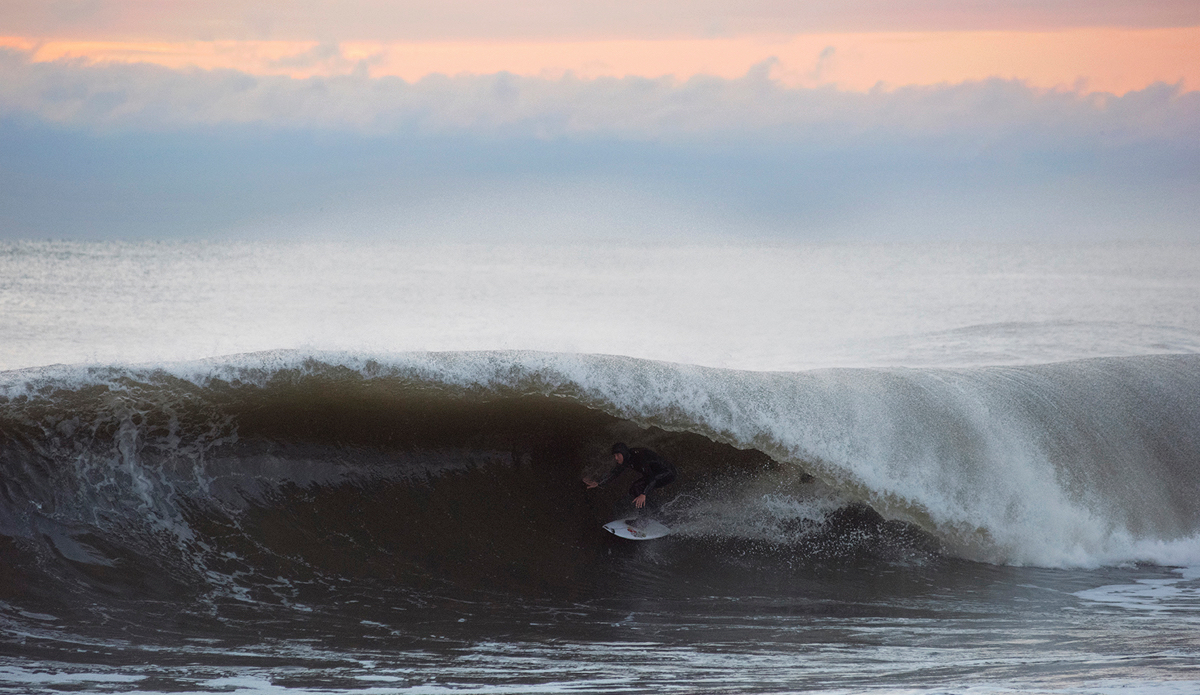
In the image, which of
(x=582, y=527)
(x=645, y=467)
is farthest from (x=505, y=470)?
(x=645, y=467)

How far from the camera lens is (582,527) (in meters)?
6.96

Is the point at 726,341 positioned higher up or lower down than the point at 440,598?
higher up

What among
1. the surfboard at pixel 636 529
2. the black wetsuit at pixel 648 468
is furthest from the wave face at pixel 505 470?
the black wetsuit at pixel 648 468

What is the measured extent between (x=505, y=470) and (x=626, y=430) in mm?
1096

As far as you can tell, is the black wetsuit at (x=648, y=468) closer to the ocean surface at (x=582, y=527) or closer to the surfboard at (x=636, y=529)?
the surfboard at (x=636, y=529)

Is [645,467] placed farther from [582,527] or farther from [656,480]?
[582,527]

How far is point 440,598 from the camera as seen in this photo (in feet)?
19.7

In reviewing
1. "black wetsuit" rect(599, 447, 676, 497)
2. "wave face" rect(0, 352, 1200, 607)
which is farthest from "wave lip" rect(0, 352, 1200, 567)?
"black wetsuit" rect(599, 447, 676, 497)

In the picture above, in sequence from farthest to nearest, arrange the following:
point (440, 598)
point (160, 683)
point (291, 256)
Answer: point (291, 256)
point (440, 598)
point (160, 683)

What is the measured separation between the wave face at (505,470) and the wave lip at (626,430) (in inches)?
0.7

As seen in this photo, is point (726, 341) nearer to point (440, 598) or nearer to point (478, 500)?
point (478, 500)

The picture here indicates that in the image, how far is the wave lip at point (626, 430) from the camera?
21.9ft

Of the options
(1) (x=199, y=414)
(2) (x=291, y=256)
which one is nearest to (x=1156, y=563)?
(1) (x=199, y=414)

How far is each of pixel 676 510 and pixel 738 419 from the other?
93cm
